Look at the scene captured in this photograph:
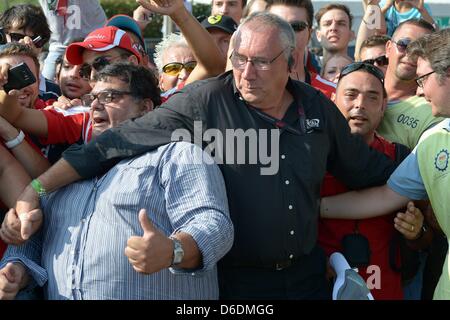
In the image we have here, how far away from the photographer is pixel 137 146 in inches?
130

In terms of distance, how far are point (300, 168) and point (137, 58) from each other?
1.56 metres

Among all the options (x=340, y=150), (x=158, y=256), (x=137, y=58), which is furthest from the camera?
(x=137, y=58)

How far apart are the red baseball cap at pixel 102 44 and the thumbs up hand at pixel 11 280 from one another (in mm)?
1597

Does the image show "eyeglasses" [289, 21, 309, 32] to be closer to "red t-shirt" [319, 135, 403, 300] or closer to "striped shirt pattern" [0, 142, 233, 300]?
"red t-shirt" [319, 135, 403, 300]

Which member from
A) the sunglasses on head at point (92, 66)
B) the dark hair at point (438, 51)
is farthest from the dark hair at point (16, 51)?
Answer: the dark hair at point (438, 51)

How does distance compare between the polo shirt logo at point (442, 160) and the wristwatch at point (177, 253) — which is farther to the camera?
the polo shirt logo at point (442, 160)

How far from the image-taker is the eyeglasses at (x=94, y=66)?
4236 mm

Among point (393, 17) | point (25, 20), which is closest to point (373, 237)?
point (25, 20)

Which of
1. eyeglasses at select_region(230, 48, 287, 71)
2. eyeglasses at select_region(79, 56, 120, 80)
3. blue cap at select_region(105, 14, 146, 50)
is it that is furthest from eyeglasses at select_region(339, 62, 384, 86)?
blue cap at select_region(105, 14, 146, 50)

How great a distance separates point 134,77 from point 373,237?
4.70ft

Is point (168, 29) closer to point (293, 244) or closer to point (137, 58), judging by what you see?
point (137, 58)

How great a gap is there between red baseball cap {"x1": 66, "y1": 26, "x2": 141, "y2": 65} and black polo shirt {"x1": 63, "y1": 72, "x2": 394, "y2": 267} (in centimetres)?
110

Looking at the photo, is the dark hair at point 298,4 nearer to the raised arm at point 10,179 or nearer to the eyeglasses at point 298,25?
the eyeglasses at point 298,25
